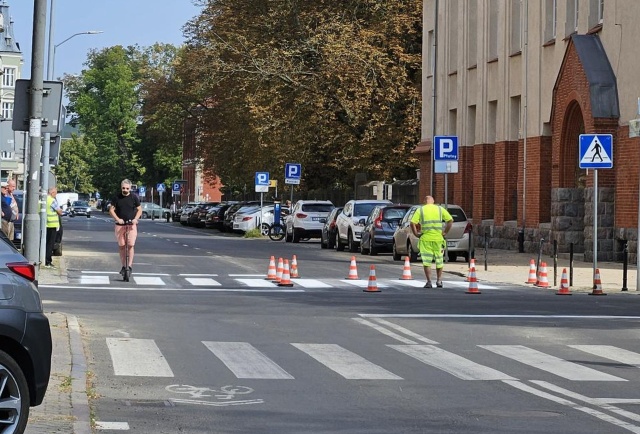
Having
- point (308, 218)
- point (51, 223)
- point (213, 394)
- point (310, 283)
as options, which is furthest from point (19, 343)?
point (308, 218)

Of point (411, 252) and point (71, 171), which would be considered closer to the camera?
point (411, 252)

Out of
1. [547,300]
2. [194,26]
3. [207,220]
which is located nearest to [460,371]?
[547,300]

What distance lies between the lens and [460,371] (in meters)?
12.7

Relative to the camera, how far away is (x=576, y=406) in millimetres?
10562

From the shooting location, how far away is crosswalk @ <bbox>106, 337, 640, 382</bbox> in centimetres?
1237

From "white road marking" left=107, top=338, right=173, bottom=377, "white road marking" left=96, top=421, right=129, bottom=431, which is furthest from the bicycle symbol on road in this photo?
"white road marking" left=96, top=421, right=129, bottom=431

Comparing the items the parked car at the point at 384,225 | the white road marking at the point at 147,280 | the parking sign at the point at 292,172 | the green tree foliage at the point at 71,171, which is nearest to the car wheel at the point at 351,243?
the parked car at the point at 384,225

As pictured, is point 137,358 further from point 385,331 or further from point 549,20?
point 549,20

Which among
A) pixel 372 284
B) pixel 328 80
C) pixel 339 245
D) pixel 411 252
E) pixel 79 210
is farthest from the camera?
pixel 79 210

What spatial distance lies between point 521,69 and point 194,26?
35.3 m

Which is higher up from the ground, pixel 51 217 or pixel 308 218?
pixel 308 218

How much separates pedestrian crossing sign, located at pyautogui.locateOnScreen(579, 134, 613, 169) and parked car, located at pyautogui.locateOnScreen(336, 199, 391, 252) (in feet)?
61.5

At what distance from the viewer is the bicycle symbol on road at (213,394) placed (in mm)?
10547

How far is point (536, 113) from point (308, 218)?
14.6 m
